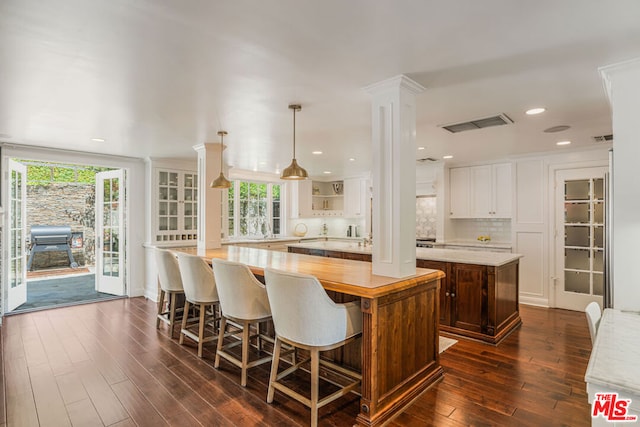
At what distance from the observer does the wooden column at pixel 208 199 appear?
15.1ft

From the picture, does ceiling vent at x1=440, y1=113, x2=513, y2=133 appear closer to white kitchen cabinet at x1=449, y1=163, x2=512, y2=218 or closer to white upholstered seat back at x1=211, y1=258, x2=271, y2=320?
white kitchen cabinet at x1=449, y1=163, x2=512, y2=218

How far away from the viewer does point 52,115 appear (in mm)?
3217

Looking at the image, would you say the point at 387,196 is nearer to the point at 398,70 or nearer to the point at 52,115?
the point at 398,70

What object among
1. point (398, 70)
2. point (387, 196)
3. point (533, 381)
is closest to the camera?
point (398, 70)

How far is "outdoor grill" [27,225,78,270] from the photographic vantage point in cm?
788

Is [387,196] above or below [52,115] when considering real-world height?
below

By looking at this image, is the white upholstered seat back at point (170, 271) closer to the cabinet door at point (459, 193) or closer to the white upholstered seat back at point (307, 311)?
the white upholstered seat back at point (307, 311)

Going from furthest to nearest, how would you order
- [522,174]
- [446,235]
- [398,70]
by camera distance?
[446,235] → [522,174] → [398,70]

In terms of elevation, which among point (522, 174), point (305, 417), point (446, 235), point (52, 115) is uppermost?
point (52, 115)

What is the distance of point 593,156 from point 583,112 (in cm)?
205

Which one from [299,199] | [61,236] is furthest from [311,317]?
[61,236]

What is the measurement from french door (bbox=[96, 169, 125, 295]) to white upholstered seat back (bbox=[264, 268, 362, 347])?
14.9 ft

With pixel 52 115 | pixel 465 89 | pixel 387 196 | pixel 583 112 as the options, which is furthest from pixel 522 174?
pixel 52 115

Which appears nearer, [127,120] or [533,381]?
[533,381]
